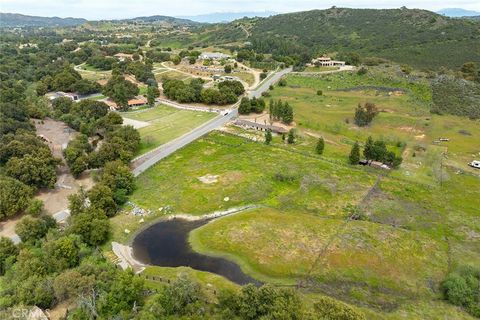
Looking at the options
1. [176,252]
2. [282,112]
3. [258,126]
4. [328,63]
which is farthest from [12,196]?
[328,63]

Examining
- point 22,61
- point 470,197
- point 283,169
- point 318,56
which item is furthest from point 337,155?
point 22,61

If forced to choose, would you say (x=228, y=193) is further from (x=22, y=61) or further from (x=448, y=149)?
(x=22, y=61)

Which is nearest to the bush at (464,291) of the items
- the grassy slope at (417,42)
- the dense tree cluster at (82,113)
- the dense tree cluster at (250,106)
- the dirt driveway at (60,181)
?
the dirt driveway at (60,181)

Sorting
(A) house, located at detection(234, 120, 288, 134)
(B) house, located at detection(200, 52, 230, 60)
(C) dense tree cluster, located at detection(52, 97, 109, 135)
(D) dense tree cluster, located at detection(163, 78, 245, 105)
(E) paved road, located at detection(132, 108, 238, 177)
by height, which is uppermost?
(B) house, located at detection(200, 52, 230, 60)

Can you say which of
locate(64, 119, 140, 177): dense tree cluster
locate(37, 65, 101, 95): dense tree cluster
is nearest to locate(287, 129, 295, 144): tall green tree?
locate(64, 119, 140, 177): dense tree cluster

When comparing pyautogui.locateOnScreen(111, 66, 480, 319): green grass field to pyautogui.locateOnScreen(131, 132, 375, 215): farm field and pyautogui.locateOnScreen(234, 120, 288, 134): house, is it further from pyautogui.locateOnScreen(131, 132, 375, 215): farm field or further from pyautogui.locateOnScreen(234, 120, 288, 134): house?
pyautogui.locateOnScreen(234, 120, 288, 134): house

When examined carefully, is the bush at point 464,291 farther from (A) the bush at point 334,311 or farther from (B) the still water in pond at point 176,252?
(B) the still water in pond at point 176,252

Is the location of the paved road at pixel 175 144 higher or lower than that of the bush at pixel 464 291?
higher
